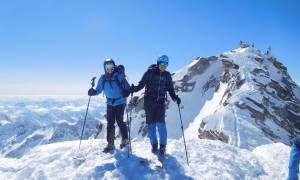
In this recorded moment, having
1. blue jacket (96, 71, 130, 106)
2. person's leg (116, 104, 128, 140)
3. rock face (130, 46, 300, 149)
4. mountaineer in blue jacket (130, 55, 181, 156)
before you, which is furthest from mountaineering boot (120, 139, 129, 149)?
rock face (130, 46, 300, 149)

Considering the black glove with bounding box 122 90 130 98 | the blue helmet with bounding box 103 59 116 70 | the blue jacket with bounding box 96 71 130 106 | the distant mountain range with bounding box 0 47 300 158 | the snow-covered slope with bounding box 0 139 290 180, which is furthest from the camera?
the distant mountain range with bounding box 0 47 300 158

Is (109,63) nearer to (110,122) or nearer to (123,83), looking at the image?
(123,83)

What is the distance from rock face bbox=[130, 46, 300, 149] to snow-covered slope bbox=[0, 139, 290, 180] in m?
25.2

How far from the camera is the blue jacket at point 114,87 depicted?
1186 centimetres

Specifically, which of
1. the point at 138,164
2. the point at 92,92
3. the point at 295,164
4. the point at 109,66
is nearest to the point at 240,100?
the point at 92,92

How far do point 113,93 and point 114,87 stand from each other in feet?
0.79

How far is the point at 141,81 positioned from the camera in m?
11.3

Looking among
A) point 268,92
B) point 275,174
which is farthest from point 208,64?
point 275,174

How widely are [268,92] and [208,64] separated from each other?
137ft

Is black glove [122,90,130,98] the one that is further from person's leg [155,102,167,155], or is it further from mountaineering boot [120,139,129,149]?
mountaineering boot [120,139,129,149]

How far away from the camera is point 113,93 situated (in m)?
12.0

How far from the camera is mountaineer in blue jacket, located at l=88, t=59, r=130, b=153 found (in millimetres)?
11836

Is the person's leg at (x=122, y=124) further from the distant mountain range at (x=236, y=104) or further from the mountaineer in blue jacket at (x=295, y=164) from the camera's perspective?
the mountaineer in blue jacket at (x=295, y=164)

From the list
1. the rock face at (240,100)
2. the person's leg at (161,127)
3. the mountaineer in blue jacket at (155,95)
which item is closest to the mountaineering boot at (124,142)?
the mountaineer in blue jacket at (155,95)
